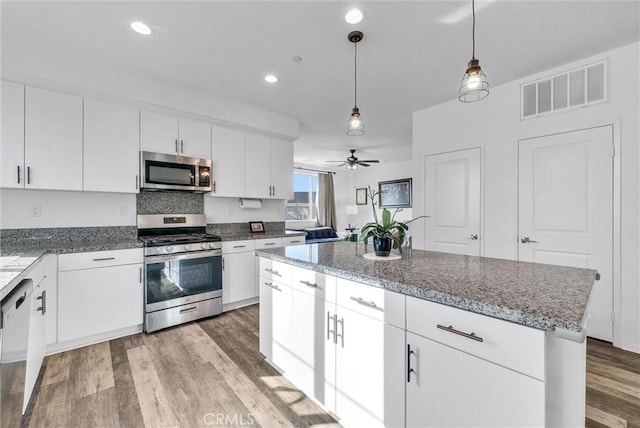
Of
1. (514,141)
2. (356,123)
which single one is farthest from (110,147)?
(514,141)

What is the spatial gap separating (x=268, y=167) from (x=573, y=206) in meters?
3.53

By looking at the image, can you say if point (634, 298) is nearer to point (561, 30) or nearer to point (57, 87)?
point (561, 30)

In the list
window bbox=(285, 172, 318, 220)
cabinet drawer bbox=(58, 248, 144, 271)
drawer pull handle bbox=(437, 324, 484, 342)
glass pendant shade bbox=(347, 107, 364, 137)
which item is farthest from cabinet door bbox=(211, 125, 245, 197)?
window bbox=(285, 172, 318, 220)

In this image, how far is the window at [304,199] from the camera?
7739 mm

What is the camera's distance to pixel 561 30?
7.16 feet

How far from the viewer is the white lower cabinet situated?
2387 mm

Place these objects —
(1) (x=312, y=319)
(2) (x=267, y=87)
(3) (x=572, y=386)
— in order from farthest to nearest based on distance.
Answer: (2) (x=267, y=87)
(1) (x=312, y=319)
(3) (x=572, y=386)

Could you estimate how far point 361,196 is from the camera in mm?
8484

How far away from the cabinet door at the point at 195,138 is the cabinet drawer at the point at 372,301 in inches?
105

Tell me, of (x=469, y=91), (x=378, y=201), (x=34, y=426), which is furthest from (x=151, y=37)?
(x=378, y=201)

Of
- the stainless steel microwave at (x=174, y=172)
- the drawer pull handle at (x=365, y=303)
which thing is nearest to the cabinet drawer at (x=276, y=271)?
the drawer pull handle at (x=365, y=303)

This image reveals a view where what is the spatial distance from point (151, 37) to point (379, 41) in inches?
71.9

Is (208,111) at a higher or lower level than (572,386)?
higher

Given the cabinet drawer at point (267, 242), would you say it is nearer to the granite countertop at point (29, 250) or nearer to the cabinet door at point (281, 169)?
the cabinet door at point (281, 169)
